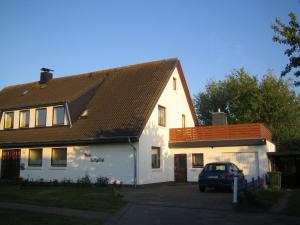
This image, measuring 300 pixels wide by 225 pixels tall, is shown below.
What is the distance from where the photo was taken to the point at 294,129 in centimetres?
4203

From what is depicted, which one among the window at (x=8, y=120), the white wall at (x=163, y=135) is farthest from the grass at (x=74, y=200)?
the window at (x=8, y=120)

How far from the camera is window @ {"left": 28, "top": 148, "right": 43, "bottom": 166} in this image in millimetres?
26141

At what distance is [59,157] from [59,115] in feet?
9.86

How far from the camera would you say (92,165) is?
23.6 metres

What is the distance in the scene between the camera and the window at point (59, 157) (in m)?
25.0

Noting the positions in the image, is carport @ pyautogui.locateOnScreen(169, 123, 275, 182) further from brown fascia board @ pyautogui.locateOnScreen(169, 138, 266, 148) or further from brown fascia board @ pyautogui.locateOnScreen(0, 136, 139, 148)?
brown fascia board @ pyautogui.locateOnScreen(0, 136, 139, 148)

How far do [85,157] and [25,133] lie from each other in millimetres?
5856

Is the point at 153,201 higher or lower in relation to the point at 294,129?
lower

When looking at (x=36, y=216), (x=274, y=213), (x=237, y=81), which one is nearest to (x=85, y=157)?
(x=36, y=216)

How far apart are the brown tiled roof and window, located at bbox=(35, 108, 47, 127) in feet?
1.75

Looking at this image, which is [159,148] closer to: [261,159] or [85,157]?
[85,157]

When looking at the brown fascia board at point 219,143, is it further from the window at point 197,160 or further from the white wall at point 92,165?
the white wall at point 92,165

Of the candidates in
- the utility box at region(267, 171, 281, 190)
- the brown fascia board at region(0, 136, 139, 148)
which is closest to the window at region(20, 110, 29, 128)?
the brown fascia board at region(0, 136, 139, 148)

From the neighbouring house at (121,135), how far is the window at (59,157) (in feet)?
0.22
